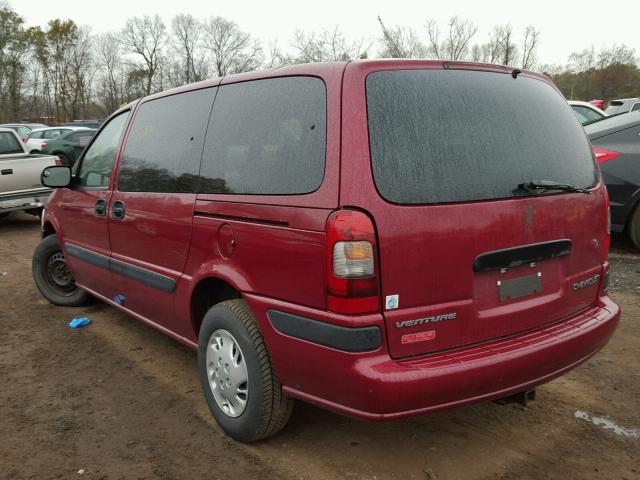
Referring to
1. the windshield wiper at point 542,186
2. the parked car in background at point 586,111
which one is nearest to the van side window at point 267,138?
the windshield wiper at point 542,186

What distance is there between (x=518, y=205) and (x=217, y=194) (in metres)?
1.44

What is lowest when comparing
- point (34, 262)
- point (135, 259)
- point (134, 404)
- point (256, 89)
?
point (134, 404)

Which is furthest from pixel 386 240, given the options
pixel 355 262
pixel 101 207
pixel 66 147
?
pixel 66 147

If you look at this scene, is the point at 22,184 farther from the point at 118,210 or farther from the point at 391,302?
the point at 391,302

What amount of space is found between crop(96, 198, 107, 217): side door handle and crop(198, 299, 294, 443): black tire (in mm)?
1544

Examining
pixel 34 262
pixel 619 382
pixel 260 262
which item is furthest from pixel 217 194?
pixel 34 262

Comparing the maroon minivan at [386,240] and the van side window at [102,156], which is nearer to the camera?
the maroon minivan at [386,240]

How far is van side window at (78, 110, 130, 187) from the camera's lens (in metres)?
4.03

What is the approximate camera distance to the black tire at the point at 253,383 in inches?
102

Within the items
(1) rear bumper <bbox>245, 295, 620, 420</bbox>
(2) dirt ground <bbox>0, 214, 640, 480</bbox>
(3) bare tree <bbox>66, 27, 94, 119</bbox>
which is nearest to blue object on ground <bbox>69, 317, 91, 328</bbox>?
(2) dirt ground <bbox>0, 214, 640, 480</bbox>

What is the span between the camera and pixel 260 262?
8.25 feet

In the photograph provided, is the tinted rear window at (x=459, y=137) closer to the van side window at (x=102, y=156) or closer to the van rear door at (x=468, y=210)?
the van rear door at (x=468, y=210)

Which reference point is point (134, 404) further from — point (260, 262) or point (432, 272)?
point (432, 272)

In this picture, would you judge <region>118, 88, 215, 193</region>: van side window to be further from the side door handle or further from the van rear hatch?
the van rear hatch
